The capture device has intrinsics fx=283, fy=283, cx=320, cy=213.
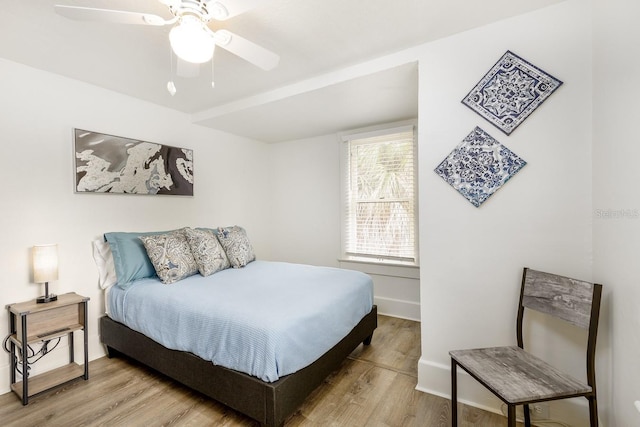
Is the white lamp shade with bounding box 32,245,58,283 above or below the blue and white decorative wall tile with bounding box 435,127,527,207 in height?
below

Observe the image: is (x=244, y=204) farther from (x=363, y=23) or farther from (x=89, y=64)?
(x=363, y=23)

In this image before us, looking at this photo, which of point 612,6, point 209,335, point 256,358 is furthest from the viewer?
point 209,335

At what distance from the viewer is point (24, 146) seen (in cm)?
220

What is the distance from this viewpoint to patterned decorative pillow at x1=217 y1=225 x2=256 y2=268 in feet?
9.53

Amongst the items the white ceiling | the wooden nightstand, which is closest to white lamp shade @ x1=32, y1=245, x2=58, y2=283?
the wooden nightstand

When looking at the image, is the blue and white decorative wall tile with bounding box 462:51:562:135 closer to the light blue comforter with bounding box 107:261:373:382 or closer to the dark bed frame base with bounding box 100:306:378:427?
the light blue comforter with bounding box 107:261:373:382

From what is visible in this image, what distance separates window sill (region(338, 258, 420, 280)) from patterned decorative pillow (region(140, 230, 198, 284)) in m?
1.94

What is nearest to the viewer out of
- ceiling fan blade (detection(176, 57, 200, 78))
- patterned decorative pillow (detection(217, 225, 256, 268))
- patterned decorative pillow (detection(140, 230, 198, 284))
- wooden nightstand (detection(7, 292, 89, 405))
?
ceiling fan blade (detection(176, 57, 200, 78))

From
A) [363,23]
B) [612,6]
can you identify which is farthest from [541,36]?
[363,23]

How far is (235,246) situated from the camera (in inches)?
116

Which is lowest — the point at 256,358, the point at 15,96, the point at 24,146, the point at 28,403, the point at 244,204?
the point at 28,403

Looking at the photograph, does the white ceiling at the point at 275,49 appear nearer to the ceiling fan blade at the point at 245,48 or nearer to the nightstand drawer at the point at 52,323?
the ceiling fan blade at the point at 245,48

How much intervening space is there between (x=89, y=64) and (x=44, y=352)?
2.31 m

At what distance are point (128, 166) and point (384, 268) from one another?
3.03 metres
